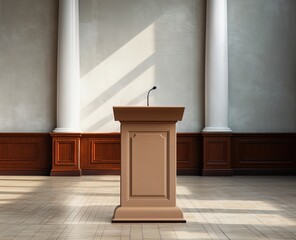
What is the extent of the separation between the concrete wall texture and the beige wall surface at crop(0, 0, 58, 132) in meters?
0.02

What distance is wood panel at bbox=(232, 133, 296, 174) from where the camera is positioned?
12.2 m

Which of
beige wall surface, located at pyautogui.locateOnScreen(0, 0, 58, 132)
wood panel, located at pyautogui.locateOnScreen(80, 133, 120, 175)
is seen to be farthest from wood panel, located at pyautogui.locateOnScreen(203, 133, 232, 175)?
beige wall surface, located at pyautogui.locateOnScreen(0, 0, 58, 132)

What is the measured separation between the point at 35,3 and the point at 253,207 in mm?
7819

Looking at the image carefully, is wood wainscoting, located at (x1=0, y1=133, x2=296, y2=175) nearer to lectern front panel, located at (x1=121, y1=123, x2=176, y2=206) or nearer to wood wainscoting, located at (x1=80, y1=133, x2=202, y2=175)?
wood wainscoting, located at (x1=80, y1=133, x2=202, y2=175)

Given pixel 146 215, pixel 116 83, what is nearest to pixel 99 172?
pixel 116 83

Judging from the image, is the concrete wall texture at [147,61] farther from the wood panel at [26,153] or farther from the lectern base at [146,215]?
the lectern base at [146,215]

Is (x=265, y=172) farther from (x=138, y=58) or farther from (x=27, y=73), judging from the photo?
(x=27, y=73)

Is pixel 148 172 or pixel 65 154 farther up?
pixel 148 172

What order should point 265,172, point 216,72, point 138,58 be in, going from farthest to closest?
point 138,58 < point 265,172 < point 216,72

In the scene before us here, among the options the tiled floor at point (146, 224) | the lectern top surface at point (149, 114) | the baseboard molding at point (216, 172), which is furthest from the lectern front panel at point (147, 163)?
the baseboard molding at point (216, 172)

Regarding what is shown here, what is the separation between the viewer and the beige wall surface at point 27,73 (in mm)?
12219

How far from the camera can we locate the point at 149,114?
5.60 metres

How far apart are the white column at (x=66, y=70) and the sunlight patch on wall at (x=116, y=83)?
350 mm

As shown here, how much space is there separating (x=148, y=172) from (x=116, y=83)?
6.79m
